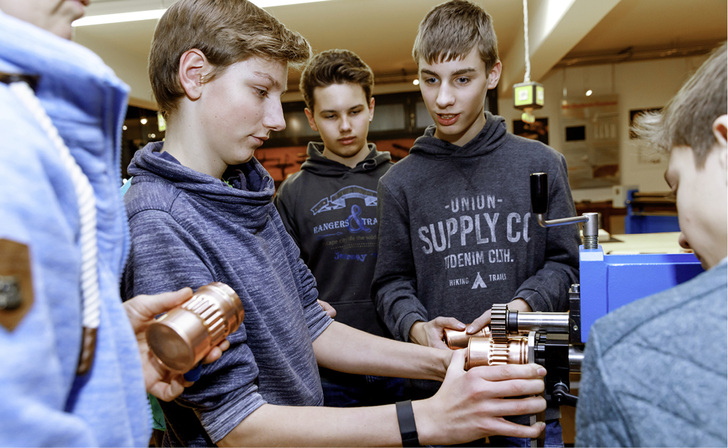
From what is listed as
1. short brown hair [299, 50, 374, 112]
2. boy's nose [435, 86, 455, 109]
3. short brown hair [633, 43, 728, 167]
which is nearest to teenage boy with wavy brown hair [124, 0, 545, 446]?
short brown hair [633, 43, 728, 167]

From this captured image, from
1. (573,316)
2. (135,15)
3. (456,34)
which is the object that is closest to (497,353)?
(573,316)

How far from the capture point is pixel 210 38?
3.49 ft

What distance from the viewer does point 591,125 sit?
8.38 metres

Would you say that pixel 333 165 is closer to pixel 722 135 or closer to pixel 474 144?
pixel 474 144

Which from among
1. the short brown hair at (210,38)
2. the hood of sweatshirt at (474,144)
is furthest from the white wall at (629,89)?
the short brown hair at (210,38)

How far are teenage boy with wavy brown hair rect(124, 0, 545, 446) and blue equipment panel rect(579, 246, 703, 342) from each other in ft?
0.55

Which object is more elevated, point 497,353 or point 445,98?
point 445,98

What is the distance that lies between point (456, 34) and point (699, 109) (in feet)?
3.56

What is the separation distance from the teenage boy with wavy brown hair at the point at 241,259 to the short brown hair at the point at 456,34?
599 mm

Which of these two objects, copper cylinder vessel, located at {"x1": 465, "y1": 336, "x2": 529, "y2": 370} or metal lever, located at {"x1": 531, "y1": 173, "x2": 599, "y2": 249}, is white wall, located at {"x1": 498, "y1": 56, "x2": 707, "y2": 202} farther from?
copper cylinder vessel, located at {"x1": 465, "y1": 336, "x2": 529, "y2": 370}

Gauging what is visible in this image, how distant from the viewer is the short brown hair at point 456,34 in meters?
1.65

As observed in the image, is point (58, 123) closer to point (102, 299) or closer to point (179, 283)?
point (102, 299)

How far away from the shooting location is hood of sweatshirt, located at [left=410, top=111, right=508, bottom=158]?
1698mm

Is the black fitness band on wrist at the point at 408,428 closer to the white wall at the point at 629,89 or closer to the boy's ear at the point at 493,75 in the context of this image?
the boy's ear at the point at 493,75
